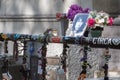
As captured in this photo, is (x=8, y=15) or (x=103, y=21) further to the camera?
(x=8, y=15)

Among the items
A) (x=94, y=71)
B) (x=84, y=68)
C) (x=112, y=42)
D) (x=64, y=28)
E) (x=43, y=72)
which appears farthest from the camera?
(x=64, y=28)

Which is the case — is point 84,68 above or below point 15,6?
below

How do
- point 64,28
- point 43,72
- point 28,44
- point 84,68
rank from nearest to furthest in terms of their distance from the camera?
point 84,68 → point 43,72 → point 28,44 → point 64,28

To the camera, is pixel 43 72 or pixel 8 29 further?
pixel 8 29

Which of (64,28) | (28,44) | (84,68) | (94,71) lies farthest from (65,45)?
(64,28)

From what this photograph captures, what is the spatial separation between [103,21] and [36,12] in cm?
538

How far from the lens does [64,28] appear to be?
10891 mm

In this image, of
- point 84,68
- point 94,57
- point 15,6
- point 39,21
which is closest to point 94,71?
point 94,57

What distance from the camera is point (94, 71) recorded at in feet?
24.4

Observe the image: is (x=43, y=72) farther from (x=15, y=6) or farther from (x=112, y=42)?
(x=15, y=6)

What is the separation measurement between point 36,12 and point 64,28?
209 centimetres

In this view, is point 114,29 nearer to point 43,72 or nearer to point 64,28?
point 64,28

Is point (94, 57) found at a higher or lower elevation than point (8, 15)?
lower

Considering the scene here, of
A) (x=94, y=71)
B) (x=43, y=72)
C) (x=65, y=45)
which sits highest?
(x=65, y=45)
